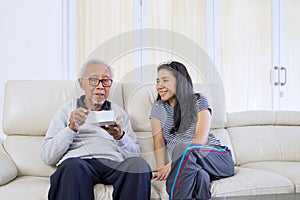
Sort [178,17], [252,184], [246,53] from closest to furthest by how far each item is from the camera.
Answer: [252,184], [178,17], [246,53]

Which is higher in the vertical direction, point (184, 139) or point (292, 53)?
point (292, 53)

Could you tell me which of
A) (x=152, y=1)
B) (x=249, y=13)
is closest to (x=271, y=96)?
(x=249, y=13)

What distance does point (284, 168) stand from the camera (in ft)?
7.06

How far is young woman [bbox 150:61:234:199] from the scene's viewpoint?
5.67ft

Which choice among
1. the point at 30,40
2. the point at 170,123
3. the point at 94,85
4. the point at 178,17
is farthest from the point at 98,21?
the point at 94,85

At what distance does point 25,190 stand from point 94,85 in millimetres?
520

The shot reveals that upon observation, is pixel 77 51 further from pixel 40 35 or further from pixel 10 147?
Answer: pixel 10 147

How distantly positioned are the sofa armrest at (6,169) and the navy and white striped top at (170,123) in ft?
2.35

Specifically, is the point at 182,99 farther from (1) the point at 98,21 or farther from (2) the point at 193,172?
(1) the point at 98,21

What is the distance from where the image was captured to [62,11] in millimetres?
3375

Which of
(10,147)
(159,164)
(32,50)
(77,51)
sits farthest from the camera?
(77,51)

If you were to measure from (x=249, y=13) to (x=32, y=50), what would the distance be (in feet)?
6.92

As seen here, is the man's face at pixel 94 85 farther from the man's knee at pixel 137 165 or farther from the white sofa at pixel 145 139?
the man's knee at pixel 137 165

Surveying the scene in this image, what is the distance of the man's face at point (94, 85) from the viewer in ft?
5.54
